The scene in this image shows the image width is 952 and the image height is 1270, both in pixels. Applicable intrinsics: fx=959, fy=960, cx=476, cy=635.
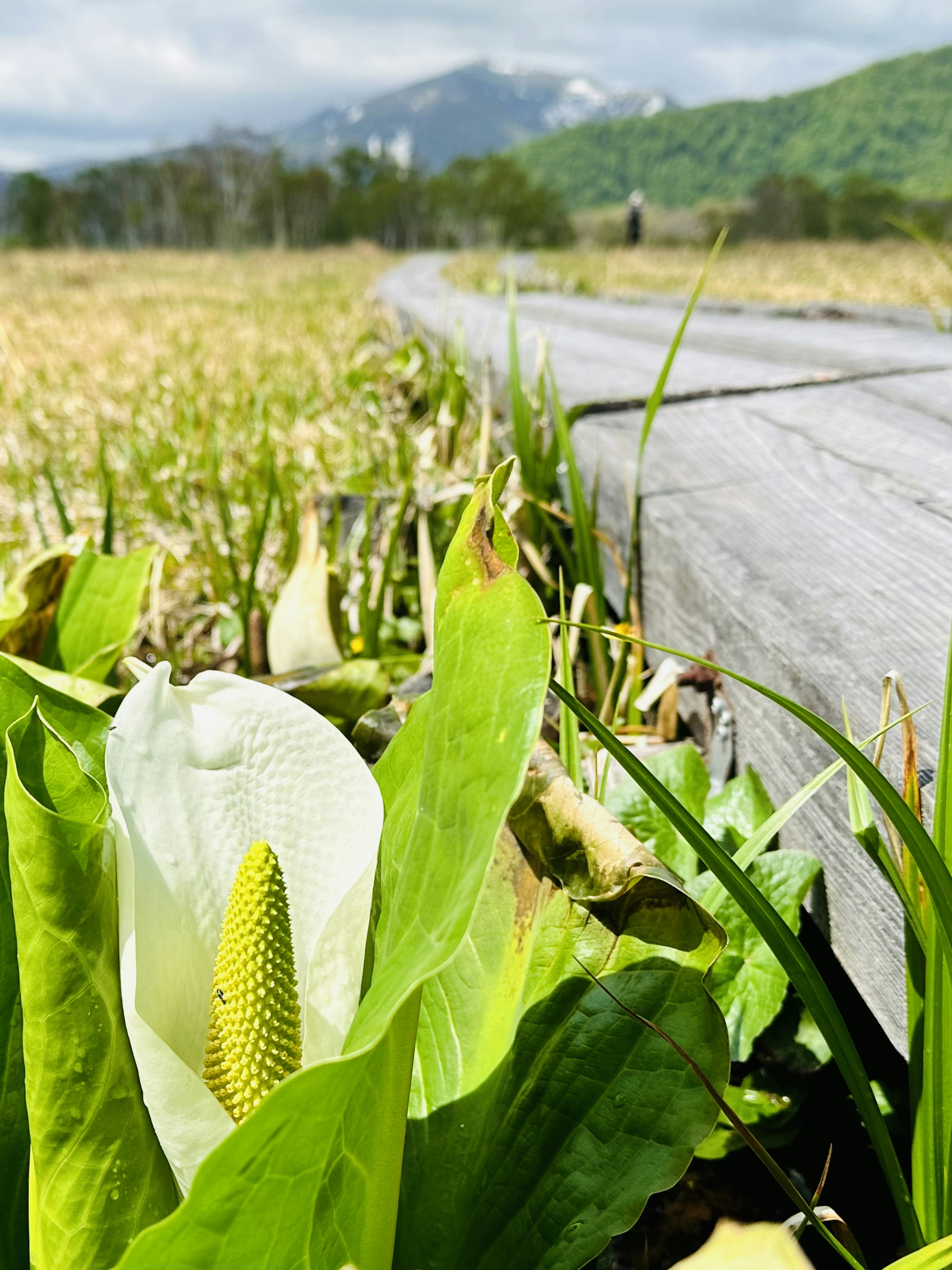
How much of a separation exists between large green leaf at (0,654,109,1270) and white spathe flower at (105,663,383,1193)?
0.05m

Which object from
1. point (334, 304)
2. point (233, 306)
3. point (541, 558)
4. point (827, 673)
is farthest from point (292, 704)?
point (233, 306)

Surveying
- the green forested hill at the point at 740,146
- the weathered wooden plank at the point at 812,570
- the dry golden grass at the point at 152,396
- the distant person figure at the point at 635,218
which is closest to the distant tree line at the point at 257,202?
the distant person figure at the point at 635,218

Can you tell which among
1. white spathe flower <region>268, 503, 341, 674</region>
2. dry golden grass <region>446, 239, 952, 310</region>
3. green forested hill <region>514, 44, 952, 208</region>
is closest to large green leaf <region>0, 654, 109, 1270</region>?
white spathe flower <region>268, 503, 341, 674</region>

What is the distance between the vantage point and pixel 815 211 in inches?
1275

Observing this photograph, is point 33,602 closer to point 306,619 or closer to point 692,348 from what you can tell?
point 306,619

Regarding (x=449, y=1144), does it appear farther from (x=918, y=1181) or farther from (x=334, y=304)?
(x=334, y=304)

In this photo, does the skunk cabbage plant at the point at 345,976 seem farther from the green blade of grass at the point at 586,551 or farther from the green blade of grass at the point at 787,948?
the green blade of grass at the point at 586,551

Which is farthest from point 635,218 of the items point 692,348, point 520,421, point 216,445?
point 520,421

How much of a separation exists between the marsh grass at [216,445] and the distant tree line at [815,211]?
2364 centimetres

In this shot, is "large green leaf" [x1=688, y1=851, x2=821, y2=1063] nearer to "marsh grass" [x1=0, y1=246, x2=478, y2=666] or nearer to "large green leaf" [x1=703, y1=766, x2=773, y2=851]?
"large green leaf" [x1=703, y1=766, x2=773, y2=851]

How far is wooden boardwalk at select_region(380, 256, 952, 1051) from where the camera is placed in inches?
24.8

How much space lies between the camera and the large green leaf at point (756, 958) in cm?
65

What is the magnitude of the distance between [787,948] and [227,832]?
0.94 ft

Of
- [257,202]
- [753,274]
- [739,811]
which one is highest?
[257,202]
